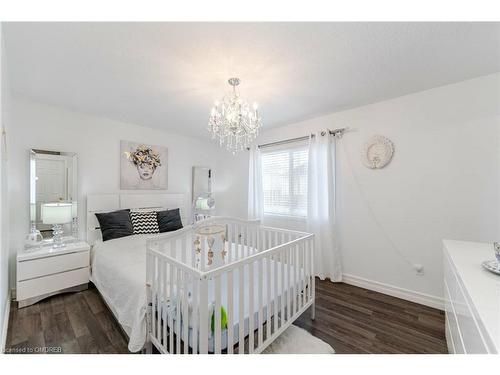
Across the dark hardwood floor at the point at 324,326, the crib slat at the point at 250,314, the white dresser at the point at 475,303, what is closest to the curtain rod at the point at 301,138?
the white dresser at the point at 475,303

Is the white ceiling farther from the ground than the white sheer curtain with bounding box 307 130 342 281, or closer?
farther from the ground

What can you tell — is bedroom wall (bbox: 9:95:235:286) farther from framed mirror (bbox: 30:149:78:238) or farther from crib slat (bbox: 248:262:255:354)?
crib slat (bbox: 248:262:255:354)

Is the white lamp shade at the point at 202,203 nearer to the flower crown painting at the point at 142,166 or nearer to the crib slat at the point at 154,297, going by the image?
the flower crown painting at the point at 142,166

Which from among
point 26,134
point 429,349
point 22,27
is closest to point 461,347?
point 429,349

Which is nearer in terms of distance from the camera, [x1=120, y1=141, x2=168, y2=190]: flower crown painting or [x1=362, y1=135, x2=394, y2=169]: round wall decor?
[x1=362, y1=135, x2=394, y2=169]: round wall decor

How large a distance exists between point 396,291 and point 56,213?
3.84m

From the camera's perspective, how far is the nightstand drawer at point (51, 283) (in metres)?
1.98

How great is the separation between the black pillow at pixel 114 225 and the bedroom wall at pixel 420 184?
2824 millimetres

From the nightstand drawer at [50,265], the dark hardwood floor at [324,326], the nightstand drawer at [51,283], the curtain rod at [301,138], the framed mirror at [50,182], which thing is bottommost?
the dark hardwood floor at [324,326]

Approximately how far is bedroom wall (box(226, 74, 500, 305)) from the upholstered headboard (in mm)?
2613

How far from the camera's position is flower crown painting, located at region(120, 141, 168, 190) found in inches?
120

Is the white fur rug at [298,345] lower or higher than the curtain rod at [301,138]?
lower

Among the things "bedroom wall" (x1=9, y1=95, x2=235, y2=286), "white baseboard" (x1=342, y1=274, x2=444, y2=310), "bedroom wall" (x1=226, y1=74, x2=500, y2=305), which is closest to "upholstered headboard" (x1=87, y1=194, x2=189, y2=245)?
"bedroom wall" (x1=9, y1=95, x2=235, y2=286)

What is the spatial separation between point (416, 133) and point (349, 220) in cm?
121
